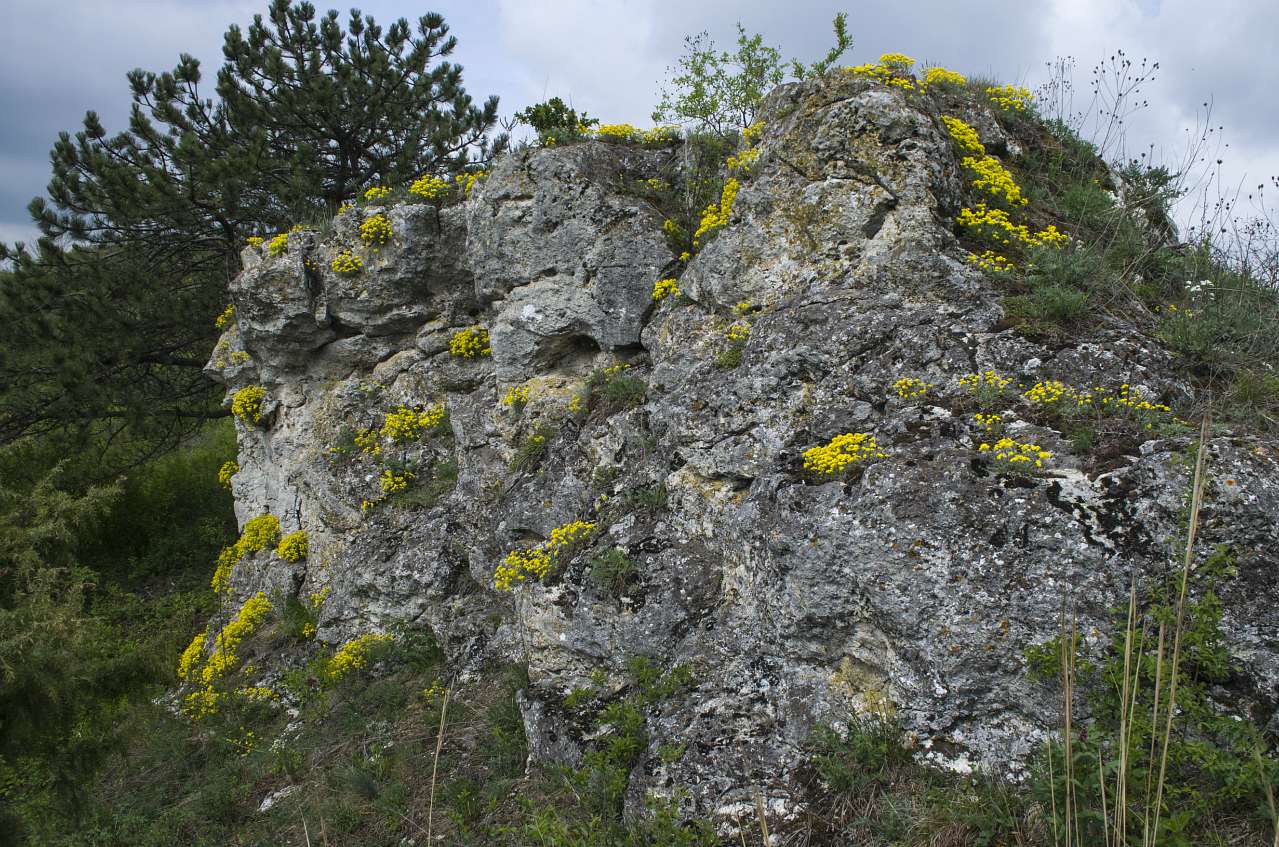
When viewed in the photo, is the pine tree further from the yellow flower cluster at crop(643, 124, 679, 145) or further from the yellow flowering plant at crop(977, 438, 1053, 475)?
the yellow flowering plant at crop(977, 438, 1053, 475)

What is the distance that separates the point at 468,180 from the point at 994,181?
6290mm

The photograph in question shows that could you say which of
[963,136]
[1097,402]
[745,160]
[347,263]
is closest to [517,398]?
[347,263]

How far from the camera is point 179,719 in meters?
8.91

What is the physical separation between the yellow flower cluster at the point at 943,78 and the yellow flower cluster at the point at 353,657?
326 inches

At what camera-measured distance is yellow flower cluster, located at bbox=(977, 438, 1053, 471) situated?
4441 mm

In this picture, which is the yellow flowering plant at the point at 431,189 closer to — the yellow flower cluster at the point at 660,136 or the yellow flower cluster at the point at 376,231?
the yellow flower cluster at the point at 376,231

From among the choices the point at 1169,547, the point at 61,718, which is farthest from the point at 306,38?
the point at 1169,547

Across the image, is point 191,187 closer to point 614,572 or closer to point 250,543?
point 250,543

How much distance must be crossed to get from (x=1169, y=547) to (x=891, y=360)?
209cm

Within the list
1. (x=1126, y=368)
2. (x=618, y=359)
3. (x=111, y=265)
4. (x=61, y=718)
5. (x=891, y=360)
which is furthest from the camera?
(x=111, y=265)

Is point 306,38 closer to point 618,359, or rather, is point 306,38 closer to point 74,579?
point 618,359

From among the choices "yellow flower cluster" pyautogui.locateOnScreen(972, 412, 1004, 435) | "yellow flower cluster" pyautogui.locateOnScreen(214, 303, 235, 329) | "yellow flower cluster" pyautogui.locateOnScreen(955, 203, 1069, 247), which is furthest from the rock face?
"yellow flower cluster" pyautogui.locateOnScreen(214, 303, 235, 329)

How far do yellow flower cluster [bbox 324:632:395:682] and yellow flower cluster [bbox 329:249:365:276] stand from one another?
468 centimetres

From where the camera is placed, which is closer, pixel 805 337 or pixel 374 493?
pixel 805 337
